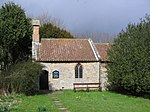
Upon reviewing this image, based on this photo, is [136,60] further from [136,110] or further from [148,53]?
[136,110]

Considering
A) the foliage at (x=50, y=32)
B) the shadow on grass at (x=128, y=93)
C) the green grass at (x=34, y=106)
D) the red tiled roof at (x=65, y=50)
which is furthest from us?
the foliage at (x=50, y=32)

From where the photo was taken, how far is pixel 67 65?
3656 centimetres

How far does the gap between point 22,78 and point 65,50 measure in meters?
10.8

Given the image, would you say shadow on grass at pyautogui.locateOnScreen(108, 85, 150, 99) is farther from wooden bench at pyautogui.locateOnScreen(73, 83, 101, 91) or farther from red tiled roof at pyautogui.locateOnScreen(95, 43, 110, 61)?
red tiled roof at pyautogui.locateOnScreen(95, 43, 110, 61)

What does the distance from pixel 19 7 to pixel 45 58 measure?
8.50m

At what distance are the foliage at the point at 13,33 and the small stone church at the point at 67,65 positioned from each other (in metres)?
2.08

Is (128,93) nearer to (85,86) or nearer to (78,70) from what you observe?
(85,86)

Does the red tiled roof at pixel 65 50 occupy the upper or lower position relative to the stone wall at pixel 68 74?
upper

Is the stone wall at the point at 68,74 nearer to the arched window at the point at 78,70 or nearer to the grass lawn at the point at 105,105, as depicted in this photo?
the arched window at the point at 78,70

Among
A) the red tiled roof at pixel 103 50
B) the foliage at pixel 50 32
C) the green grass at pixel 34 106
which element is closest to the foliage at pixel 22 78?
the green grass at pixel 34 106

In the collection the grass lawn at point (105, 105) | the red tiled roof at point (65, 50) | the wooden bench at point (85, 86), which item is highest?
the red tiled roof at point (65, 50)

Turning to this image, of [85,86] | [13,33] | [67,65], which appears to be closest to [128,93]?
[85,86]

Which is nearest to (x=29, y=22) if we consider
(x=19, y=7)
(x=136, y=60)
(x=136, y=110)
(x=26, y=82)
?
(x=19, y=7)

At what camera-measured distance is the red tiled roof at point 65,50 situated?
3653 cm
